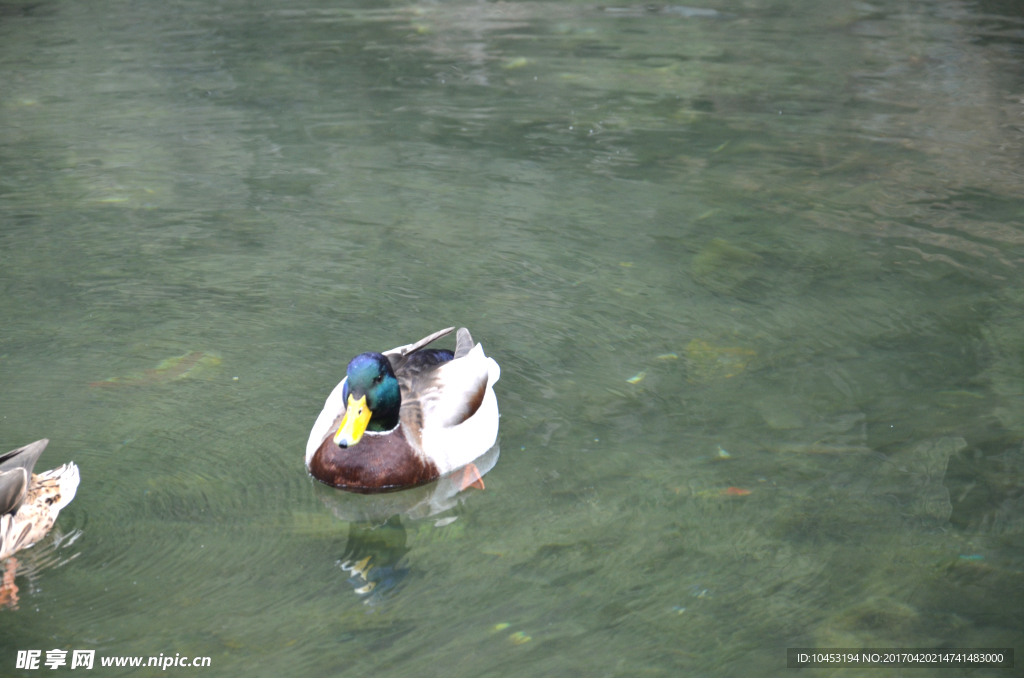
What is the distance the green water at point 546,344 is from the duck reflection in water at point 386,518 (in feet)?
0.09

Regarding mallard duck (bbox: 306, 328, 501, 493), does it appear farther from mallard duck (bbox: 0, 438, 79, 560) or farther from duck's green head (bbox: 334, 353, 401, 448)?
mallard duck (bbox: 0, 438, 79, 560)

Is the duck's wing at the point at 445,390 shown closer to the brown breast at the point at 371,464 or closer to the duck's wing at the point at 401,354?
the duck's wing at the point at 401,354

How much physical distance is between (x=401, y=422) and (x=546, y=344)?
1.32 metres

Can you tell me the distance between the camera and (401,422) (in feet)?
15.7

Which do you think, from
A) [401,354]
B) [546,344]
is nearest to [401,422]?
[401,354]

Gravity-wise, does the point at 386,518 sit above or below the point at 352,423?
below

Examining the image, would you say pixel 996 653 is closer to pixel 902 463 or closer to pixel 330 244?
pixel 902 463

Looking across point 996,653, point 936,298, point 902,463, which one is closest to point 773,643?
point 996,653

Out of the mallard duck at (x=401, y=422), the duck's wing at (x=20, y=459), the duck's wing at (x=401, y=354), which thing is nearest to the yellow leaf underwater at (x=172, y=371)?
the mallard duck at (x=401, y=422)

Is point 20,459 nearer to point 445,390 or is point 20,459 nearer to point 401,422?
point 401,422

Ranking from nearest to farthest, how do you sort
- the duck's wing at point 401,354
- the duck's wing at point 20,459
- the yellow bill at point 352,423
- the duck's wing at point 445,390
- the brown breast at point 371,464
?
the duck's wing at point 20,459
the yellow bill at point 352,423
the brown breast at point 371,464
the duck's wing at point 445,390
the duck's wing at point 401,354

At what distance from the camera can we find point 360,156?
882 cm

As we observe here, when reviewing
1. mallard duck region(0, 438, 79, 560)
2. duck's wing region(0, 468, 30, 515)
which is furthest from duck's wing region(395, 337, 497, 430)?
duck's wing region(0, 468, 30, 515)

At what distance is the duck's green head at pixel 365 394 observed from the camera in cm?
447
